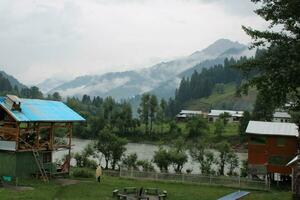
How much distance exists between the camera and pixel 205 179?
41.6m

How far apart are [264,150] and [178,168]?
1418 centimetres

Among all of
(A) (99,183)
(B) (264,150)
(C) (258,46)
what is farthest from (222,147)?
(C) (258,46)

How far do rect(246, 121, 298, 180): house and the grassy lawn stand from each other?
360 inches

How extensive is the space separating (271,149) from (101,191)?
21.0 metres

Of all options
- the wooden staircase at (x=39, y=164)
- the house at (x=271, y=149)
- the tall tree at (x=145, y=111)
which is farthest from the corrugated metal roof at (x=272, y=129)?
the tall tree at (x=145, y=111)

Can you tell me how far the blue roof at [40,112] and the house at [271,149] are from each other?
18656 millimetres

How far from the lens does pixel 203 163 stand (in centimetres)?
5706

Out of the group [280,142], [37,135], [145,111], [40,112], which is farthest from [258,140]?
[145,111]

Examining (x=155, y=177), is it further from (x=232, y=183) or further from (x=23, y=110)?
(x=23, y=110)

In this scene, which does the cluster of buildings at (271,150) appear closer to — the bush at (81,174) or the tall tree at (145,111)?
the bush at (81,174)

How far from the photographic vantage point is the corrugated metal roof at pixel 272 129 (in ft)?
152

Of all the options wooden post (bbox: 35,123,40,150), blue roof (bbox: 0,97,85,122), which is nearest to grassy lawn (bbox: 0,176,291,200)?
wooden post (bbox: 35,123,40,150)

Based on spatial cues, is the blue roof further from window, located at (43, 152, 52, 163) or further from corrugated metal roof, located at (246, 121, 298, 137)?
corrugated metal roof, located at (246, 121, 298, 137)

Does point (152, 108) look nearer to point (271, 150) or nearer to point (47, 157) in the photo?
point (271, 150)
